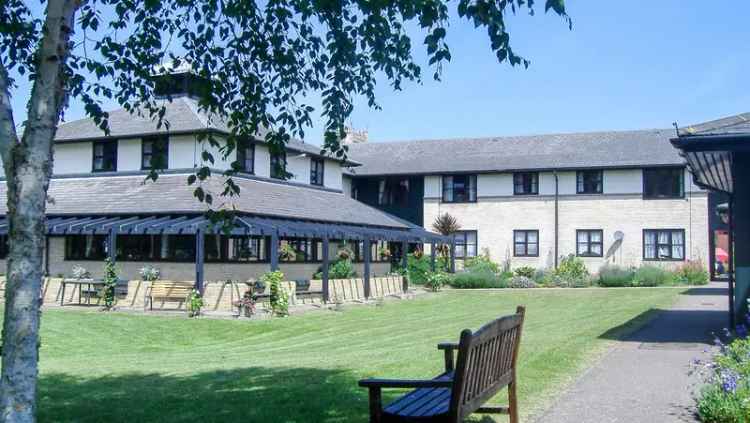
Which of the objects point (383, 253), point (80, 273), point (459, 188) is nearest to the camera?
point (80, 273)

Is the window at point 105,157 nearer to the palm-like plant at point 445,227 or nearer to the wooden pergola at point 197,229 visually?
the wooden pergola at point 197,229

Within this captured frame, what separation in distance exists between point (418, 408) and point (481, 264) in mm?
32718

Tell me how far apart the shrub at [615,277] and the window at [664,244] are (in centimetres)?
407

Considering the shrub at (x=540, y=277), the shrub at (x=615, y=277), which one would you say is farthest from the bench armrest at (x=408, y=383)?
the shrub at (x=540, y=277)

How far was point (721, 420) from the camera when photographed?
6.88 meters

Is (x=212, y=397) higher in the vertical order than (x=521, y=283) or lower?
lower

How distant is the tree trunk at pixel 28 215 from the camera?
5.28 m

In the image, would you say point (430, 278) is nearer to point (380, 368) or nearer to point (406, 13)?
point (380, 368)


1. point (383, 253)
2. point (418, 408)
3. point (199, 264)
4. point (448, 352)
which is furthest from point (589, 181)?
point (418, 408)

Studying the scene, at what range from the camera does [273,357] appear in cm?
1377

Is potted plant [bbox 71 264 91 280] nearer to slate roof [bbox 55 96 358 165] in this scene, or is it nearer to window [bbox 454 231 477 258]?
slate roof [bbox 55 96 358 165]

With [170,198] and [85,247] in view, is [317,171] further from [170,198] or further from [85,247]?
[85,247]

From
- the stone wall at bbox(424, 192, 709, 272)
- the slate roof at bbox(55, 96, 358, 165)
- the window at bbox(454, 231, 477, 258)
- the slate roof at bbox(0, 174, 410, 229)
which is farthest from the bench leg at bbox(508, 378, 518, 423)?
the window at bbox(454, 231, 477, 258)

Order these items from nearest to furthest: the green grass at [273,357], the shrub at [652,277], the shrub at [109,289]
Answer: the green grass at [273,357] → the shrub at [109,289] → the shrub at [652,277]
